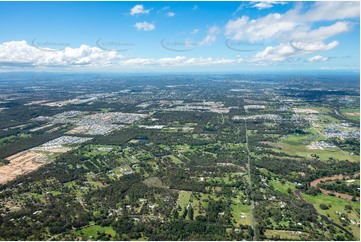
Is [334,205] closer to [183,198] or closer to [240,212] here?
[240,212]

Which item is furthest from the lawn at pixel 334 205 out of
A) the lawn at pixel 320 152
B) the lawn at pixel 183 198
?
the lawn at pixel 320 152

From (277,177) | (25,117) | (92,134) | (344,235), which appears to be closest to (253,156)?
(277,177)

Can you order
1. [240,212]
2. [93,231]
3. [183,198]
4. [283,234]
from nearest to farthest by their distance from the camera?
[283,234], [93,231], [240,212], [183,198]

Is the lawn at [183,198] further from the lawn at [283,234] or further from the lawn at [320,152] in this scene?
the lawn at [320,152]

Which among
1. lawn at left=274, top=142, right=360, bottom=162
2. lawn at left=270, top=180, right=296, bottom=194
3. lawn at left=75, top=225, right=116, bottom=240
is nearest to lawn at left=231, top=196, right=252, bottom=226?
lawn at left=270, top=180, right=296, bottom=194

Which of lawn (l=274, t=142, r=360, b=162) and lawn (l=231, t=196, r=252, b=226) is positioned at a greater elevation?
lawn (l=274, t=142, r=360, b=162)

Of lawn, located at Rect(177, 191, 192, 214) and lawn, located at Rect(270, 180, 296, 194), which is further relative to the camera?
lawn, located at Rect(270, 180, 296, 194)

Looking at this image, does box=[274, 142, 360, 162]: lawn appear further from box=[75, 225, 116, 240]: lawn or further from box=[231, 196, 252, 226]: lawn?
box=[75, 225, 116, 240]: lawn

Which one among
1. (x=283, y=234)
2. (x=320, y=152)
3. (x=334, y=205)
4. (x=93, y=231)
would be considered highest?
(x=320, y=152)

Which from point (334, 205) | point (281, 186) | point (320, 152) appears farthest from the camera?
point (320, 152)

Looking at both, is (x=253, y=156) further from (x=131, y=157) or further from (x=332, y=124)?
(x=332, y=124)

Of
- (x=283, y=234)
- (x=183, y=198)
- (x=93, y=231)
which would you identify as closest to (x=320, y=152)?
(x=283, y=234)
